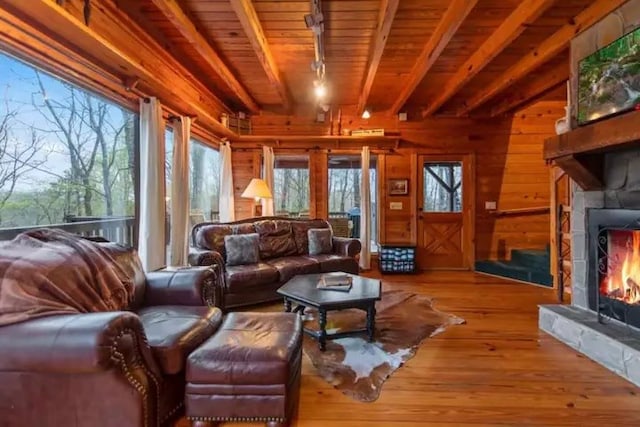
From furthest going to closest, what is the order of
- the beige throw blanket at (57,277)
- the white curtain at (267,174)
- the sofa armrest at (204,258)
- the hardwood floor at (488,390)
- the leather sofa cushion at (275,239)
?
the white curtain at (267,174) → the leather sofa cushion at (275,239) → the sofa armrest at (204,258) → the hardwood floor at (488,390) → the beige throw blanket at (57,277)

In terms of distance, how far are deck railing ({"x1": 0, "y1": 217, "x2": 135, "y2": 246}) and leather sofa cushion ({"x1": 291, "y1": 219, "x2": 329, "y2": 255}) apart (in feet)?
7.18

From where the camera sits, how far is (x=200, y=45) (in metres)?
3.69

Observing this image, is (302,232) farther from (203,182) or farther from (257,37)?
(257,37)

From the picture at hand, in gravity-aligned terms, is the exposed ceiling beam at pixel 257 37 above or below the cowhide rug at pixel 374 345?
above

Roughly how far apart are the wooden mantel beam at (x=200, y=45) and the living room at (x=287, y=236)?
0.14 feet

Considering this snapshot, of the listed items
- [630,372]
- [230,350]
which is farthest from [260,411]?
[630,372]

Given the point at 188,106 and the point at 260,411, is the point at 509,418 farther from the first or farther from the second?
the point at 188,106

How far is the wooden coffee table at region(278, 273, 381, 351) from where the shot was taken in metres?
3.00

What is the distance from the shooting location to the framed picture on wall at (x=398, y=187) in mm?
6738

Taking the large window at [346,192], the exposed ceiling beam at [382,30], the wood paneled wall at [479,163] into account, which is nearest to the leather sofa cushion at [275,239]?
the wood paneled wall at [479,163]

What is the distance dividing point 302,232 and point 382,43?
8.92ft

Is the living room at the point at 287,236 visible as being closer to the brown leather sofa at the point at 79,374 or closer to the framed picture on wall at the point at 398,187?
the brown leather sofa at the point at 79,374

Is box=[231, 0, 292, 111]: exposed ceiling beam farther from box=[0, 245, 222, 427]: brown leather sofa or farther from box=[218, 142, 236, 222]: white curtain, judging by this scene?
box=[0, 245, 222, 427]: brown leather sofa

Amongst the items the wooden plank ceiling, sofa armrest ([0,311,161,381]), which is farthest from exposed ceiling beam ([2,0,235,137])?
sofa armrest ([0,311,161,381])
